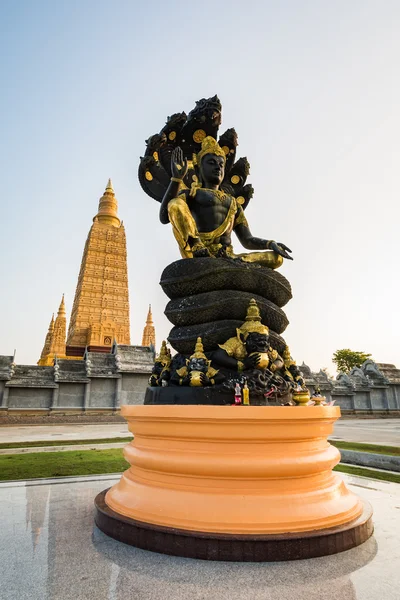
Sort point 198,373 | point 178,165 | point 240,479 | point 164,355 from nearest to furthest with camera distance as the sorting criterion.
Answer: point 240,479
point 198,373
point 164,355
point 178,165

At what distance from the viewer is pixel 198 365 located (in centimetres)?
395

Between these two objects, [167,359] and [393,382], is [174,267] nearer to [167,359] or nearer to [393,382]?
[167,359]

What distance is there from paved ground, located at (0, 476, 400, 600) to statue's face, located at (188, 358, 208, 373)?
165 centimetres

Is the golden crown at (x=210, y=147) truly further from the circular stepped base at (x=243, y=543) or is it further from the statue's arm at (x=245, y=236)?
the circular stepped base at (x=243, y=543)

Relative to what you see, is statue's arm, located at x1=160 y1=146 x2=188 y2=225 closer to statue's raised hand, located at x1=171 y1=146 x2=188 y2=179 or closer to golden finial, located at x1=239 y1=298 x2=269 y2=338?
statue's raised hand, located at x1=171 y1=146 x2=188 y2=179

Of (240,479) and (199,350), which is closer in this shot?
(240,479)

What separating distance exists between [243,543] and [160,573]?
23.5 inches

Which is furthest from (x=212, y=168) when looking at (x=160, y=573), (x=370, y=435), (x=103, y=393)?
(x=103, y=393)

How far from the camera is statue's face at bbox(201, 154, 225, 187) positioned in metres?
5.60

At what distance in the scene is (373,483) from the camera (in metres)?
5.62

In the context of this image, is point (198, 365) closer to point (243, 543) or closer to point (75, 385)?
point (243, 543)

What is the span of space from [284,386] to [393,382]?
31.9m

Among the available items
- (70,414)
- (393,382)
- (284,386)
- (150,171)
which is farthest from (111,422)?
(393,382)

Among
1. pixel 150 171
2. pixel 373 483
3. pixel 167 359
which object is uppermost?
pixel 150 171
